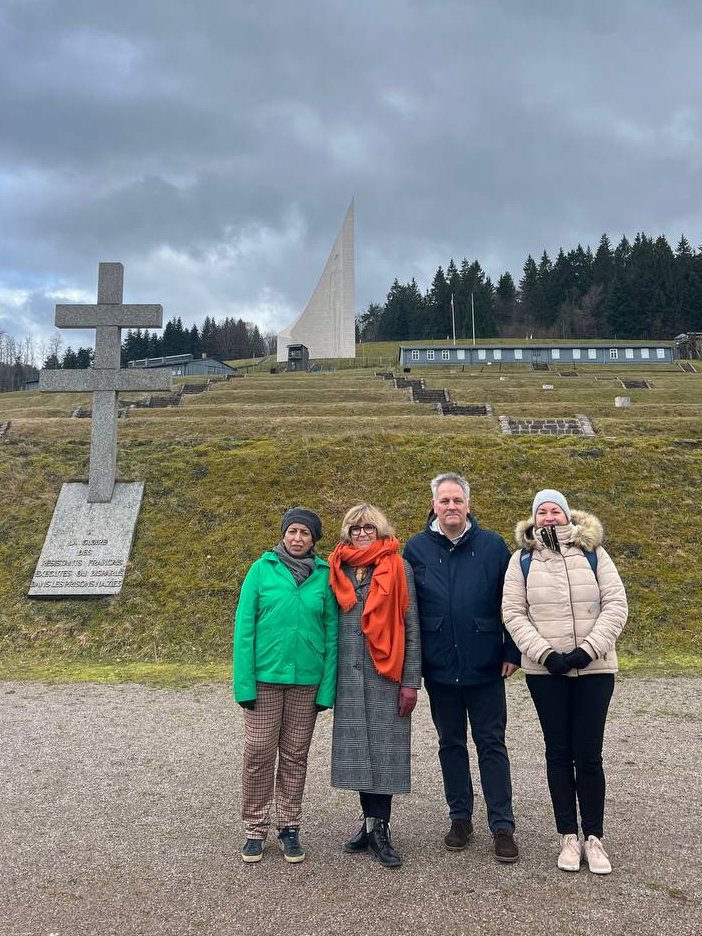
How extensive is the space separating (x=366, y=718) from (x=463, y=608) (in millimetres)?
851

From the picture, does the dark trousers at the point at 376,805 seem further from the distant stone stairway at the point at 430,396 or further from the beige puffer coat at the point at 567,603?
the distant stone stairway at the point at 430,396

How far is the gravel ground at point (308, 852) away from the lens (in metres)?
2.78

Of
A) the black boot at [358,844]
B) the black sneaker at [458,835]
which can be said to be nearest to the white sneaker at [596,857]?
the black sneaker at [458,835]

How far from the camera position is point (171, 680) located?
7.10 metres

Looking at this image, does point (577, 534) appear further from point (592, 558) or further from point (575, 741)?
point (575, 741)

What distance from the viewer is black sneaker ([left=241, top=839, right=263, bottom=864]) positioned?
3305 mm

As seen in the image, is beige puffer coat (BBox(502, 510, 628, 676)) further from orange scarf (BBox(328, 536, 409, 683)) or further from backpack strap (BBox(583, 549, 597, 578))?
orange scarf (BBox(328, 536, 409, 683))

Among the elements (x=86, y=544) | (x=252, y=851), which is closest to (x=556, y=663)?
(x=252, y=851)

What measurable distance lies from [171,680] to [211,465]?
639 centimetres

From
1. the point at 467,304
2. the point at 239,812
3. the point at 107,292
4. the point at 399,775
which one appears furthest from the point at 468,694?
the point at 467,304

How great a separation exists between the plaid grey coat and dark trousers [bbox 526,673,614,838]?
0.76 meters

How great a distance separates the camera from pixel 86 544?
1052 cm

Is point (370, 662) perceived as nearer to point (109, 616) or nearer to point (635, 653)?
point (635, 653)

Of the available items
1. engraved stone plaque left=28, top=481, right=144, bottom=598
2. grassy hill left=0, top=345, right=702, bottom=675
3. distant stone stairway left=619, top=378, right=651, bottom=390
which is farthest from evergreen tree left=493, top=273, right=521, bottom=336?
engraved stone plaque left=28, top=481, right=144, bottom=598
